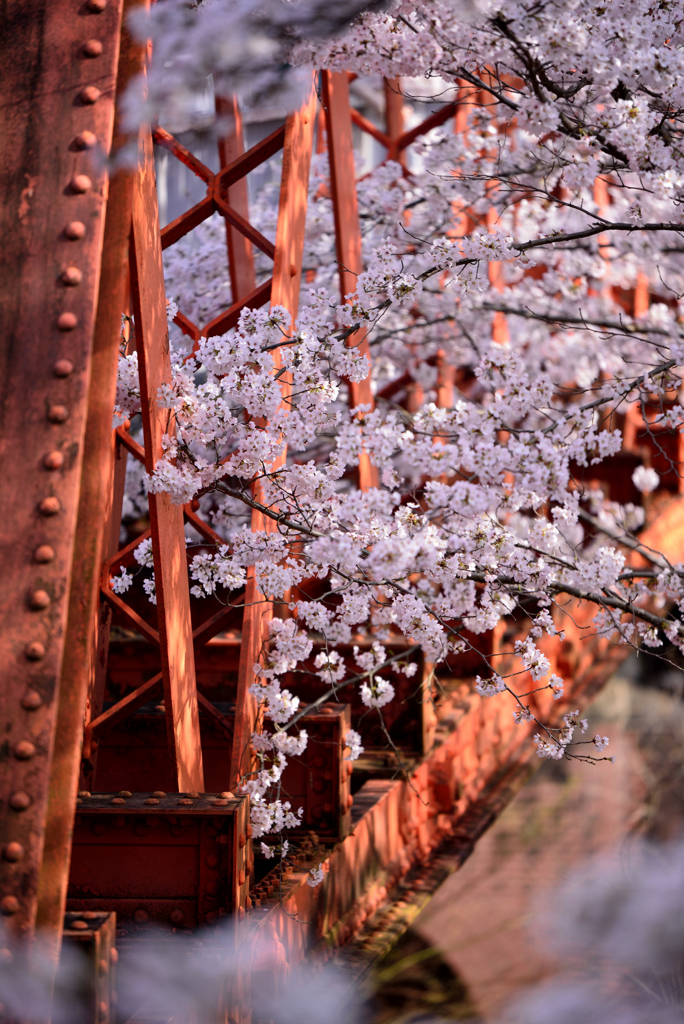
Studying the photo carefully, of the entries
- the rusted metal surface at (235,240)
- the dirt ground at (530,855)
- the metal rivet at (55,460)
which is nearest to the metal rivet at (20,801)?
the metal rivet at (55,460)

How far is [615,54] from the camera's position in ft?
12.7

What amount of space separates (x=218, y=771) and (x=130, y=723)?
0.46 metres

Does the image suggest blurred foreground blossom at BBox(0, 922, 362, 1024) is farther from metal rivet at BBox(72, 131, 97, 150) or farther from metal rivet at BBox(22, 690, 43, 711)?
metal rivet at BBox(72, 131, 97, 150)

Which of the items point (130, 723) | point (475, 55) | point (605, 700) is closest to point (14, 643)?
point (130, 723)

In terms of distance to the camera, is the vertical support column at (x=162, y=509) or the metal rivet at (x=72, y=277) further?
the vertical support column at (x=162, y=509)

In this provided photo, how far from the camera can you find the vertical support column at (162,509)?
2.82 meters

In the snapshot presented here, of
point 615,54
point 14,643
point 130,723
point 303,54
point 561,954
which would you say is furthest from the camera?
point 130,723

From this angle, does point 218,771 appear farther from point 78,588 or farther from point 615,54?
point 615,54

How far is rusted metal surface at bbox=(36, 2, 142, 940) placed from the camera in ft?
5.74

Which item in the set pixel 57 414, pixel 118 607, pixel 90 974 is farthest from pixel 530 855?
pixel 57 414

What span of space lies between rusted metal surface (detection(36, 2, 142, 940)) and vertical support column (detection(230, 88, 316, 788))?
5.55 ft

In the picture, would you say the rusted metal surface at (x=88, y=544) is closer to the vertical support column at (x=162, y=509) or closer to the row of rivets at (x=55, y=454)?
the row of rivets at (x=55, y=454)

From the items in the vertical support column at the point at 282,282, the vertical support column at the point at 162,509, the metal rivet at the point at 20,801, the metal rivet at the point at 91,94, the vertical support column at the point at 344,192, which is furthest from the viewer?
the vertical support column at the point at 344,192

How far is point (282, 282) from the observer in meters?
3.77
